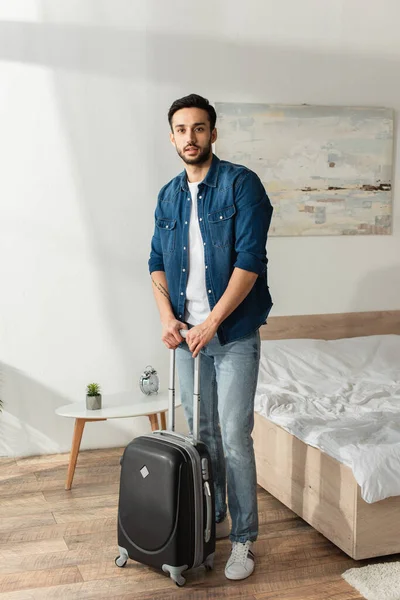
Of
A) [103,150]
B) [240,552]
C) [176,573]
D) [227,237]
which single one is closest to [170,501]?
[176,573]

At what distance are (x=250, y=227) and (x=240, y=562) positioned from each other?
1.08m

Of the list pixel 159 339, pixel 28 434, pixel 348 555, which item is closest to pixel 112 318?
pixel 159 339

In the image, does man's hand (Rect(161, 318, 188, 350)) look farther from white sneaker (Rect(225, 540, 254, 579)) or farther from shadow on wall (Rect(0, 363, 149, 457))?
shadow on wall (Rect(0, 363, 149, 457))

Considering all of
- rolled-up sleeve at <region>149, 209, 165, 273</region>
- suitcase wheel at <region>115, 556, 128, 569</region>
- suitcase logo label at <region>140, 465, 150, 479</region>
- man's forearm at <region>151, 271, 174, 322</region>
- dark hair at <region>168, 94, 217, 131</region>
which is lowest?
suitcase wheel at <region>115, 556, 128, 569</region>

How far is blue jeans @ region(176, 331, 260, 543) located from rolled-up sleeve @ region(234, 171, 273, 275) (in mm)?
253

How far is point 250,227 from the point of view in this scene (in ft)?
8.38

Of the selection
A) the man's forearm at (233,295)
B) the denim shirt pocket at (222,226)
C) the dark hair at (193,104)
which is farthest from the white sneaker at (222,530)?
the dark hair at (193,104)

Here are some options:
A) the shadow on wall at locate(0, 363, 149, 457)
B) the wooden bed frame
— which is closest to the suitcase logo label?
the wooden bed frame

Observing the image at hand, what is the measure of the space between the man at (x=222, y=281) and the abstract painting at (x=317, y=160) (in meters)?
1.60

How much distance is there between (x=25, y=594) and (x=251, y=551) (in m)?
0.75

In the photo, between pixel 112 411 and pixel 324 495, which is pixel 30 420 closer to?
pixel 112 411

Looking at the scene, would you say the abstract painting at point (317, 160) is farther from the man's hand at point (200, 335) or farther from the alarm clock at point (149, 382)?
the man's hand at point (200, 335)

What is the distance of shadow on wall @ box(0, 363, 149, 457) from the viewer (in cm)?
409

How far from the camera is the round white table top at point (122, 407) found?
3.52 m
